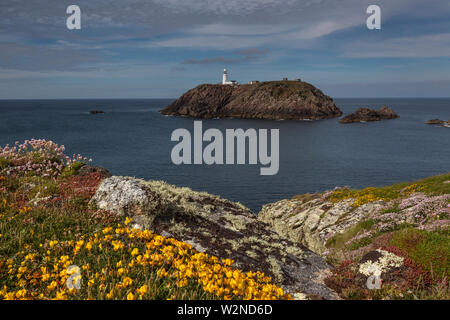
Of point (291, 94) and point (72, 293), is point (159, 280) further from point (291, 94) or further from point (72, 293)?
point (291, 94)

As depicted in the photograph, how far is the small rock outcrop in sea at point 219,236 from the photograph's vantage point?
27.7 feet

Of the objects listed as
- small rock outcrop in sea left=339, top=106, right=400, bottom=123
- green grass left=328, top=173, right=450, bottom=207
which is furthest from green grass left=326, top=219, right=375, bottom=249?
small rock outcrop in sea left=339, top=106, right=400, bottom=123

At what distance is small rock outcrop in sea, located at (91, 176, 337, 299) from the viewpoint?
8445mm

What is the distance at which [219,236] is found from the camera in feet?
32.0

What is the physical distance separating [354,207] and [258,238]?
14.1 metres

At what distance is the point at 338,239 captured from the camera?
18.0 meters

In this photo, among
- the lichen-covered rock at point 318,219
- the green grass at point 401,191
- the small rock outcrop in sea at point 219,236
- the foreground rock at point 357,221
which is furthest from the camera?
the green grass at point 401,191

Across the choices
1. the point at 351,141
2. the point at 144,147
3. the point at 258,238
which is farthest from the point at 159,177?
the point at 351,141

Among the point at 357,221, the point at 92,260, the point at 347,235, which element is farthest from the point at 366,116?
the point at 92,260

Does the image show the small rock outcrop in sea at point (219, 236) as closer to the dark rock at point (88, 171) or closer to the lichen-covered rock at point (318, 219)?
the dark rock at point (88, 171)

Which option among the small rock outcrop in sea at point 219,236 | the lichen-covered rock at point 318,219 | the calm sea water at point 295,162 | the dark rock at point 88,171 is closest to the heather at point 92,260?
the small rock outcrop in sea at point 219,236

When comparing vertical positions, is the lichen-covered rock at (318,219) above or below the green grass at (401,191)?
below

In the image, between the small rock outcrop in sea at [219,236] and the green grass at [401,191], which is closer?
the small rock outcrop in sea at [219,236]

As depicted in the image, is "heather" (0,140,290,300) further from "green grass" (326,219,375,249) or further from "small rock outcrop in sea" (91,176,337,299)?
"green grass" (326,219,375,249)
